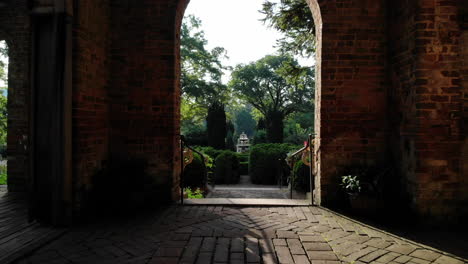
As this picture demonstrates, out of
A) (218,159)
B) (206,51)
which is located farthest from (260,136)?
(218,159)

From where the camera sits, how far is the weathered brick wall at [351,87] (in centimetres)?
417

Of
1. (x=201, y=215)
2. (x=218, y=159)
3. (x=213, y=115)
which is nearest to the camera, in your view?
(x=201, y=215)

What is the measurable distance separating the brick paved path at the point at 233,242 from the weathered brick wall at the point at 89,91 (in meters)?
0.83

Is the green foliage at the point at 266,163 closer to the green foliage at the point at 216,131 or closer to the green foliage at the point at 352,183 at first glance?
the green foliage at the point at 216,131

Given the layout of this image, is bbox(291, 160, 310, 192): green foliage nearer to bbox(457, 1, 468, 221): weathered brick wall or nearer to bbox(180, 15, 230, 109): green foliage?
bbox(457, 1, 468, 221): weathered brick wall

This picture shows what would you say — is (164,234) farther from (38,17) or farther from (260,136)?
(260,136)

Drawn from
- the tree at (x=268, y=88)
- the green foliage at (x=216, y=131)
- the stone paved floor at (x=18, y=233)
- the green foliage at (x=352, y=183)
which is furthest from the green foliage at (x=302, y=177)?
the tree at (x=268, y=88)

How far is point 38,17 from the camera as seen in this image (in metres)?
3.52

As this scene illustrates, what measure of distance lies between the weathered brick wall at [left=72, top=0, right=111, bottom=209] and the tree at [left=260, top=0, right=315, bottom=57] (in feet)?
15.5

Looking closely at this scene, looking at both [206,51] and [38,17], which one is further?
[206,51]

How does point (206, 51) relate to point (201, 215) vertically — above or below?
above

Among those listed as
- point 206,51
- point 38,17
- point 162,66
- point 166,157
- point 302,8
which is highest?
point 206,51

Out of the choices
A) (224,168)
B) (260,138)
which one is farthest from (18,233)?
(260,138)

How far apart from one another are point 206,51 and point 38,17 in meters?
21.6
